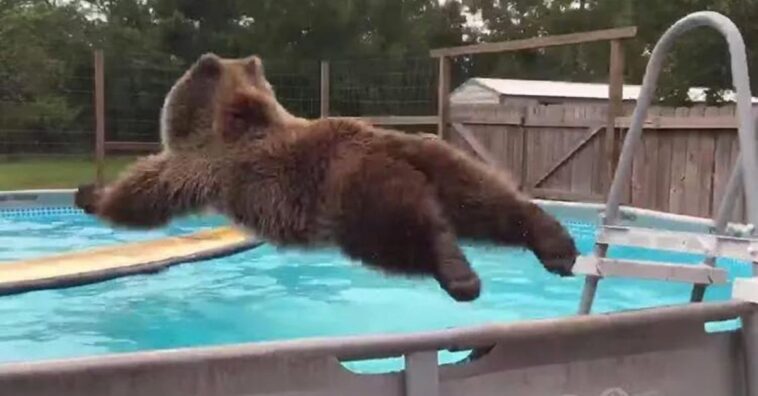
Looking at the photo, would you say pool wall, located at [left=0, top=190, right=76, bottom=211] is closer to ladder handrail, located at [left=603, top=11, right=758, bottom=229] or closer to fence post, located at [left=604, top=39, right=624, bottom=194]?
fence post, located at [left=604, top=39, right=624, bottom=194]

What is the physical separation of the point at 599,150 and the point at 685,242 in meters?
7.48

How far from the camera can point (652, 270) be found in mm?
2416

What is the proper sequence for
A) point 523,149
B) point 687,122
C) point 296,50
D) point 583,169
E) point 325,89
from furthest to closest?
point 296,50 < point 325,89 < point 523,149 < point 583,169 < point 687,122

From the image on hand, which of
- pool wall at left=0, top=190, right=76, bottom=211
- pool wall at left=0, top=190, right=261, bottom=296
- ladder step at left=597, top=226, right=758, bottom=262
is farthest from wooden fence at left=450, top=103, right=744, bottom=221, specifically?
ladder step at left=597, top=226, right=758, bottom=262

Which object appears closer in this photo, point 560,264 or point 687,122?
point 560,264

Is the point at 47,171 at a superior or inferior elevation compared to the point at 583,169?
inferior

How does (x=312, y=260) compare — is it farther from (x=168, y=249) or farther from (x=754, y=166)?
(x=754, y=166)

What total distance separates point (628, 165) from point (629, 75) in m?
17.1

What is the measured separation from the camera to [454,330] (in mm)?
1687

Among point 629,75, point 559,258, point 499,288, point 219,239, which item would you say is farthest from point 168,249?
point 629,75

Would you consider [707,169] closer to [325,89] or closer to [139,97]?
[325,89]

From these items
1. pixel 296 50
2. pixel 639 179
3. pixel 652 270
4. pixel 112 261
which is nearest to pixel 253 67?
pixel 652 270

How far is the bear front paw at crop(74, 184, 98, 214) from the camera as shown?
2.34 m

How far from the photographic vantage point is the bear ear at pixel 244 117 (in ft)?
7.29
